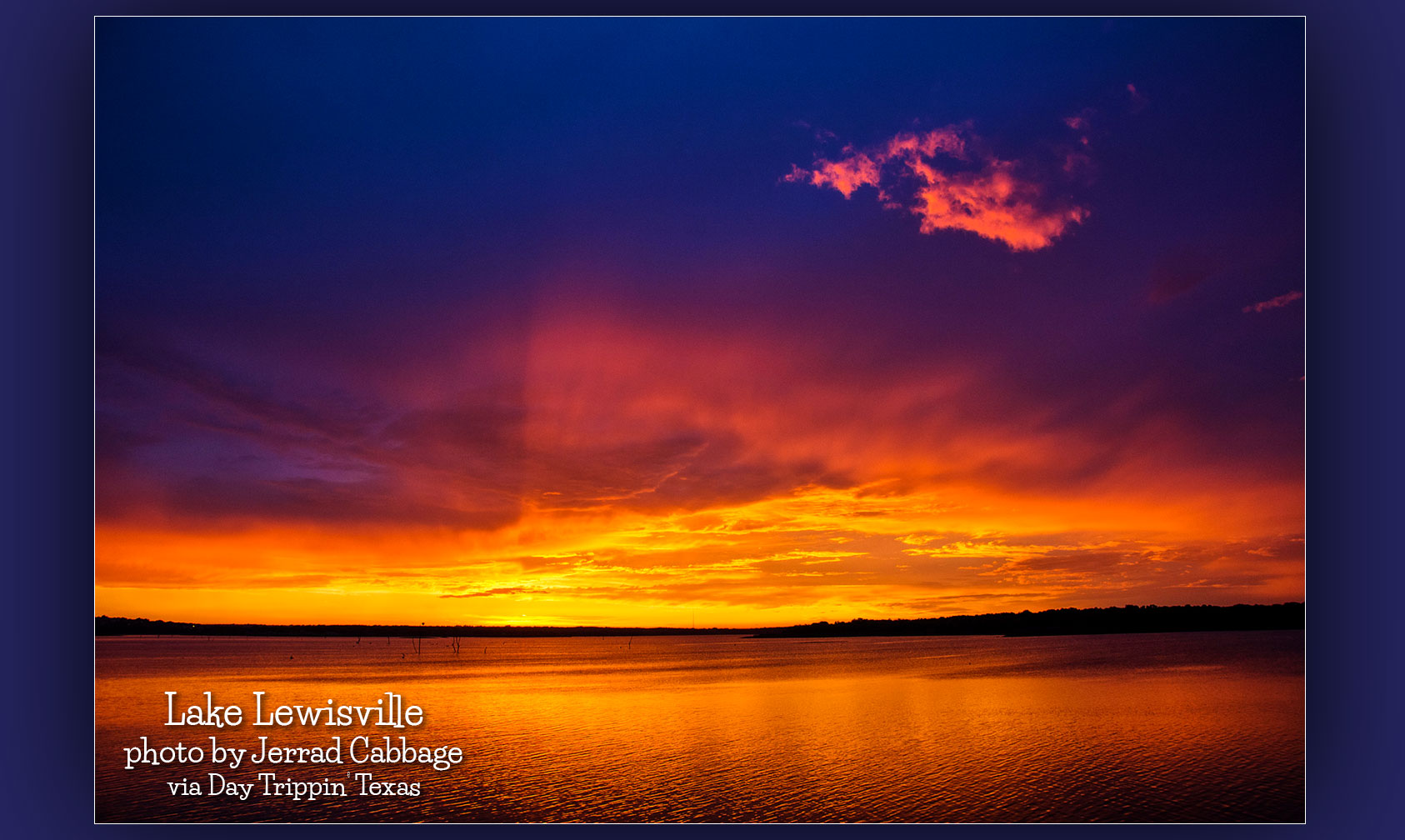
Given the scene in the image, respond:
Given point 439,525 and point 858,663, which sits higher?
point 439,525

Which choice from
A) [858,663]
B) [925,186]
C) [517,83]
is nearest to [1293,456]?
[925,186]


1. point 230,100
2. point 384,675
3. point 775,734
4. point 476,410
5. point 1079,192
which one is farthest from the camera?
point 384,675

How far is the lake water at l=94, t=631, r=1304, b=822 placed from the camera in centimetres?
1198

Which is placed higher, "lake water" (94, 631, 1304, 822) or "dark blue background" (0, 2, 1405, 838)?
"dark blue background" (0, 2, 1405, 838)

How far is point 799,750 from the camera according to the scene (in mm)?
16922

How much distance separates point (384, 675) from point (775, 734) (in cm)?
3519

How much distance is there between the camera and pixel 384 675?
47.8 meters

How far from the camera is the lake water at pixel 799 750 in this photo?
11984 millimetres
